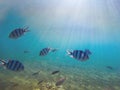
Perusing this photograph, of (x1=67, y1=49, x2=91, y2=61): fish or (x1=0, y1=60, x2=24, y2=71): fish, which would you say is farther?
(x1=67, y1=49, x2=91, y2=61): fish

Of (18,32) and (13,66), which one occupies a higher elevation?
(18,32)

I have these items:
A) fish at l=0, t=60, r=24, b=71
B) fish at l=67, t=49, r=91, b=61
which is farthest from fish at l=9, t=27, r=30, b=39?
fish at l=67, t=49, r=91, b=61

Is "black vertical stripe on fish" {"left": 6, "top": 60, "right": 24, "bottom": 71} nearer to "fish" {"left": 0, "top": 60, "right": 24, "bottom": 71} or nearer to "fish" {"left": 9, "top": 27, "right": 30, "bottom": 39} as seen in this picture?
"fish" {"left": 0, "top": 60, "right": 24, "bottom": 71}

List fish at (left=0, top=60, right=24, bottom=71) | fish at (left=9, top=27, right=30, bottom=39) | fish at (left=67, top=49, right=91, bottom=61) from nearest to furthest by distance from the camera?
fish at (left=0, top=60, right=24, bottom=71)
fish at (left=67, top=49, right=91, bottom=61)
fish at (left=9, top=27, right=30, bottom=39)

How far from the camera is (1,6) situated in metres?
32.0

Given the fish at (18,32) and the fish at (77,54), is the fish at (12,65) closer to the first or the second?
the fish at (18,32)

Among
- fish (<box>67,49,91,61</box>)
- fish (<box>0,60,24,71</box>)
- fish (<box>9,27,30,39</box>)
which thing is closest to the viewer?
fish (<box>0,60,24,71</box>)

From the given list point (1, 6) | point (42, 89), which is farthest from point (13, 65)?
point (1, 6)

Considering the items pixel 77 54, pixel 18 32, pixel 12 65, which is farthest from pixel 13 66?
pixel 77 54

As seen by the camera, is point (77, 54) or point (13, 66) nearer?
point (13, 66)

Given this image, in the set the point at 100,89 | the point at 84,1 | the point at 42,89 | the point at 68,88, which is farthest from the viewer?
the point at 84,1

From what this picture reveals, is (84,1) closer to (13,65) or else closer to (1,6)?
(1,6)

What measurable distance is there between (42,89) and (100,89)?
361 centimetres

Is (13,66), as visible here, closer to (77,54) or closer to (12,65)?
(12,65)
